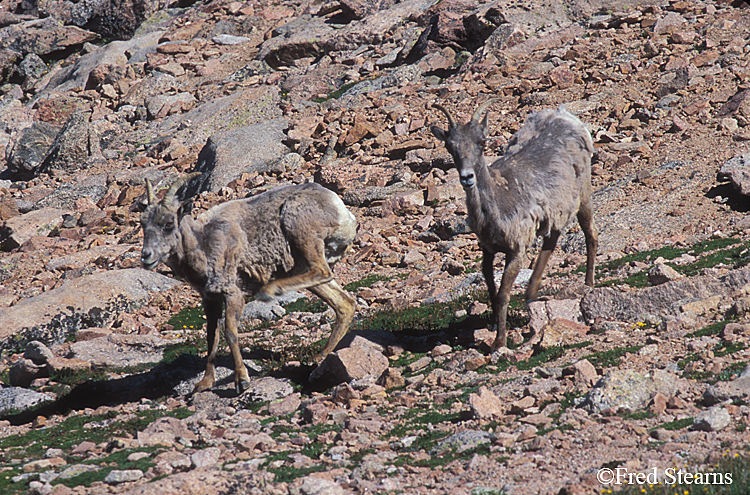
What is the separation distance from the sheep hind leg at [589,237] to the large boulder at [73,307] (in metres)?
9.27

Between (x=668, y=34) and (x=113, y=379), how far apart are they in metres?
22.4

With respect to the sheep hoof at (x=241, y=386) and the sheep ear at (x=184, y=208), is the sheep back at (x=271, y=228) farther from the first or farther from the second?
the sheep hoof at (x=241, y=386)

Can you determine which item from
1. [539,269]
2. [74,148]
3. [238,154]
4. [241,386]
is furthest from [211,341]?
[74,148]

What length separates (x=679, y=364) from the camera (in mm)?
7520

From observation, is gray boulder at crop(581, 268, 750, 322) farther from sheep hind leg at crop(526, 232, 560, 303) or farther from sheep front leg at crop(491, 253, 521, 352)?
sheep hind leg at crop(526, 232, 560, 303)

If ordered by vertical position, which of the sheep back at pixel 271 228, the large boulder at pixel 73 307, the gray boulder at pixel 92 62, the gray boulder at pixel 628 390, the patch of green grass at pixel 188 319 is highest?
the gray boulder at pixel 628 390

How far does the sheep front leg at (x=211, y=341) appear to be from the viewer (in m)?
9.85

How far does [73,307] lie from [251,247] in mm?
5709

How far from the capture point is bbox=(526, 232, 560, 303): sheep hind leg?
11.1 m

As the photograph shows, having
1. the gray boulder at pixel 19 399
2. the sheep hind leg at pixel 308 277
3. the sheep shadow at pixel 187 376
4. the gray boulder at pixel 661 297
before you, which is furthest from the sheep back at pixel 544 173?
the gray boulder at pixel 19 399

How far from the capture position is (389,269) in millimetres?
15984

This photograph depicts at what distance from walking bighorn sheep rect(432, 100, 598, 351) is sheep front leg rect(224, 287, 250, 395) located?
343 centimetres

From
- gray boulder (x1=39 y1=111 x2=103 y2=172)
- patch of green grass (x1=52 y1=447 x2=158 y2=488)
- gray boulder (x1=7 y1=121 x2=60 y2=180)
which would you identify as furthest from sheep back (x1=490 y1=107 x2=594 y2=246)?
gray boulder (x1=7 y1=121 x2=60 y2=180)

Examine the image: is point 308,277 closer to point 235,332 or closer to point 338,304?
point 338,304
